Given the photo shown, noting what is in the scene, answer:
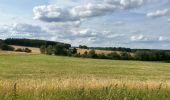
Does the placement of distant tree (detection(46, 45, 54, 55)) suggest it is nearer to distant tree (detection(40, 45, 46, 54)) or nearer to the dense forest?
distant tree (detection(40, 45, 46, 54))

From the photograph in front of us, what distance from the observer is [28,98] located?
795cm

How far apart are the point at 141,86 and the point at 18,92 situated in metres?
3.64

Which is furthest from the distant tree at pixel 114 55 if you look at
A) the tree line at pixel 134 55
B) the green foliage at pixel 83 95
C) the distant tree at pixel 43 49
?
the green foliage at pixel 83 95

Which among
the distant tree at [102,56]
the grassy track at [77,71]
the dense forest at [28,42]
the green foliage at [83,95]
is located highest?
the dense forest at [28,42]

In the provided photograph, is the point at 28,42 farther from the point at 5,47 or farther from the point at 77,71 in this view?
the point at 77,71

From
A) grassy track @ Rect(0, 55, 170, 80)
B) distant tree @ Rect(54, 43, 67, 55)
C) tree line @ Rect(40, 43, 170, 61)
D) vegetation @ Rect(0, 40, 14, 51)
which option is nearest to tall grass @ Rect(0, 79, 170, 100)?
grassy track @ Rect(0, 55, 170, 80)

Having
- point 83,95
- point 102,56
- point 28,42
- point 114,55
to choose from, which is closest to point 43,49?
point 28,42

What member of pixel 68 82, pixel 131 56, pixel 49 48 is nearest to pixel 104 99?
pixel 68 82

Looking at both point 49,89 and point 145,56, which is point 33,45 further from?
point 49,89

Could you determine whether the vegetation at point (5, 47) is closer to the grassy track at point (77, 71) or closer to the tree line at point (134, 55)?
the tree line at point (134, 55)

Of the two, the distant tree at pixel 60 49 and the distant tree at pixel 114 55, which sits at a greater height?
the distant tree at pixel 60 49

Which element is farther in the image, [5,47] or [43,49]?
[43,49]

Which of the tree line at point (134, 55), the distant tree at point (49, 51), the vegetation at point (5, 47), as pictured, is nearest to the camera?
the tree line at point (134, 55)

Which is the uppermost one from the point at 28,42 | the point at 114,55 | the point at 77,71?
the point at 28,42
